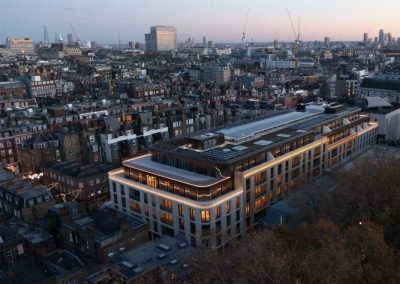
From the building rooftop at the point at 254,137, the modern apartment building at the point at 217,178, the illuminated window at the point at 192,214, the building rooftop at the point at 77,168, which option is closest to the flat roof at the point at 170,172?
the modern apartment building at the point at 217,178

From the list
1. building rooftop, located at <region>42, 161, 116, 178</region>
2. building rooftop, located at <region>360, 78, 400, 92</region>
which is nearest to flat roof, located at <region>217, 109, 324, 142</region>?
building rooftop, located at <region>42, 161, 116, 178</region>

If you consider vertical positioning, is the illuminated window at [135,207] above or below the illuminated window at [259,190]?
below

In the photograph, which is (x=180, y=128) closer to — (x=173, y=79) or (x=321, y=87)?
(x=321, y=87)

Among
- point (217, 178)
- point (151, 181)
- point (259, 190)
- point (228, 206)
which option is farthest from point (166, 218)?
point (259, 190)

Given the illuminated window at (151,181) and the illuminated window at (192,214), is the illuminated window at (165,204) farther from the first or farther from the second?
the illuminated window at (192,214)

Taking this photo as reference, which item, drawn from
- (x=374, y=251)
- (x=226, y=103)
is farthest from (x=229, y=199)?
(x=226, y=103)

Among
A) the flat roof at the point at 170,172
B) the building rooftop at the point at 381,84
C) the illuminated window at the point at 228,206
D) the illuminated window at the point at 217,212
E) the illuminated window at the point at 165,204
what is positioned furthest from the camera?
the building rooftop at the point at 381,84

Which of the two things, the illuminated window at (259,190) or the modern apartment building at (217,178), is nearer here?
the modern apartment building at (217,178)

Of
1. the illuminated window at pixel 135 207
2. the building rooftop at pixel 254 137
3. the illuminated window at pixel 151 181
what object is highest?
the building rooftop at pixel 254 137
